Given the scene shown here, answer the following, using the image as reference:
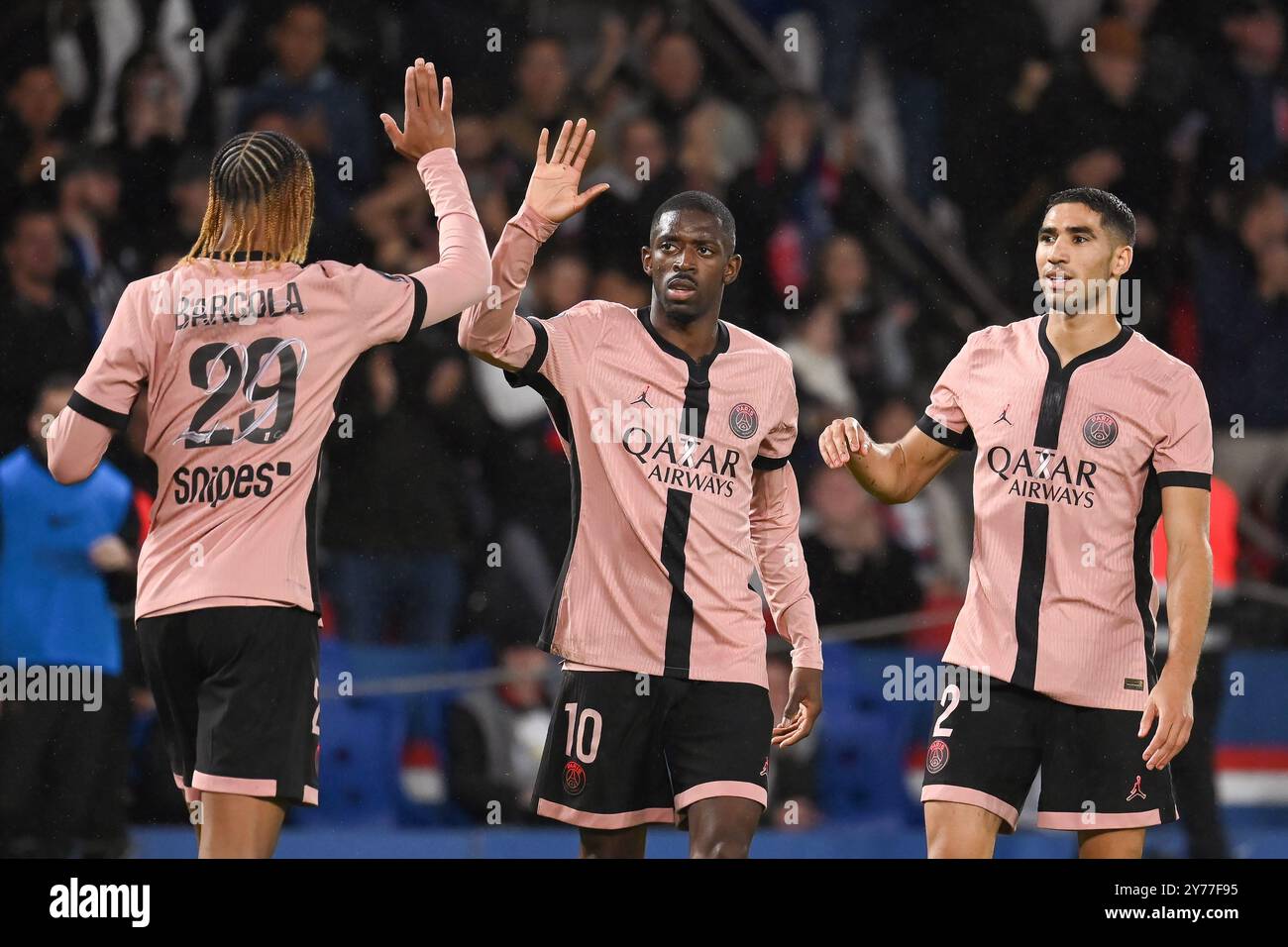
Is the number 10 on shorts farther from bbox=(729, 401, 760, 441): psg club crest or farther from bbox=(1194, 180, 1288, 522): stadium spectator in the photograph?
bbox=(1194, 180, 1288, 522): stadium spectator

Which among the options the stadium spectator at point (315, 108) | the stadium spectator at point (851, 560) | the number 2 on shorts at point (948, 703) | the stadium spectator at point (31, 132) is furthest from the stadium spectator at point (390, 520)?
the number 2 on shorts at point (948, 703)

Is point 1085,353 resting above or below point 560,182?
below

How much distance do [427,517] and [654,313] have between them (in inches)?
123

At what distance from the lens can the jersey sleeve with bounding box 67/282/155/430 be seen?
418cm

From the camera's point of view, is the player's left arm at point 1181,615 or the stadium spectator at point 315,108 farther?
the stadium spectator at point 315,108

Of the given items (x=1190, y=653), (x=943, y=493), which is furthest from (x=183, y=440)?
(x=943, y=493)

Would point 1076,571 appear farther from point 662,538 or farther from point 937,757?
point 662,538

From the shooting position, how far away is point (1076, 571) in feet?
15.5

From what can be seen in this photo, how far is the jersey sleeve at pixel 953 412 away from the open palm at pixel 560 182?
3.43ft

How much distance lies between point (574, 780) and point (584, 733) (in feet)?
0.38

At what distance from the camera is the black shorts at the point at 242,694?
13.3 ft

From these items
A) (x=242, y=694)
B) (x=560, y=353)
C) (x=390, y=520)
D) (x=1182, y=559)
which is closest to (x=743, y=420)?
(x=560, y=353)

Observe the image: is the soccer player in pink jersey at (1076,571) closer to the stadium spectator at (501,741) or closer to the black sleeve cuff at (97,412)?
the black sleeve cuff at (97,412)
